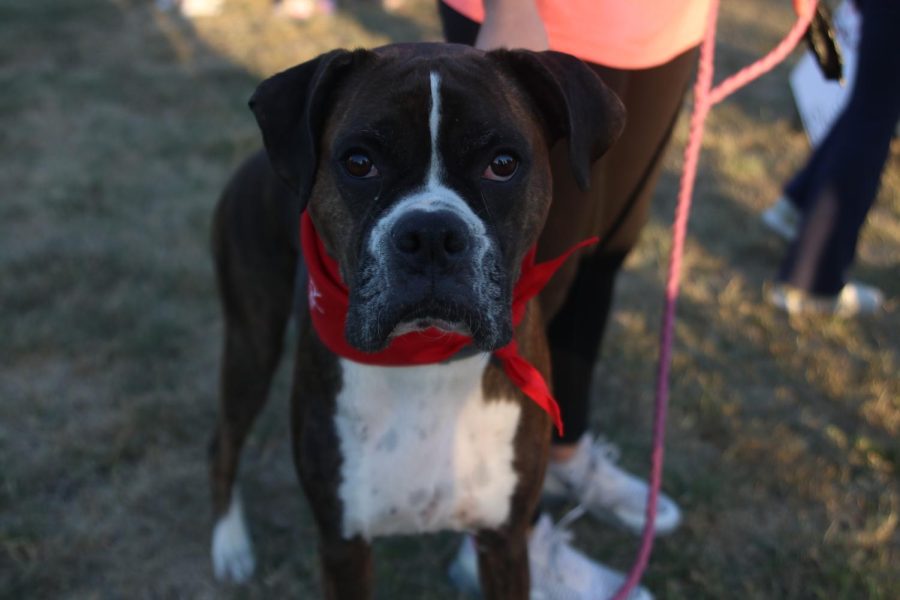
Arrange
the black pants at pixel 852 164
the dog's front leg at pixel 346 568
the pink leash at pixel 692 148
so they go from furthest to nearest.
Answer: the black pants at pixel 852 164
the pink leash at pixel 692 148
the dog's front leg at pixel 346 568

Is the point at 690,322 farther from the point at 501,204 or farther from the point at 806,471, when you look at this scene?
the point at 501,204

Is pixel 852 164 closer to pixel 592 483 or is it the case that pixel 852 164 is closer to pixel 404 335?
pixel 592 483

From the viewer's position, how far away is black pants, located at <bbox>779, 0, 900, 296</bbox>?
3.78 m

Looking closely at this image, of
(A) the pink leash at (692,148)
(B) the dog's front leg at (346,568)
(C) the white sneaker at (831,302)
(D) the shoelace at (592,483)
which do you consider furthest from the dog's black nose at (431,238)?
(C) the white sneaker at (831,302)

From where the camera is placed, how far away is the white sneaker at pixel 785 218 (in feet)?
17.4

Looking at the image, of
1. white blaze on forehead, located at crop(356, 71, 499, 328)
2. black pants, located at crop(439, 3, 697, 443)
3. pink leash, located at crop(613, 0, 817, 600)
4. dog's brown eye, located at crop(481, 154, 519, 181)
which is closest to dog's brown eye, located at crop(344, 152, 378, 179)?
white blaze on forehead, located at crop(356, 71, 499, 328)

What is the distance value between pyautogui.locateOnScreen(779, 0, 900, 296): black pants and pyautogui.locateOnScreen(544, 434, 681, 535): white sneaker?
5.90 ft

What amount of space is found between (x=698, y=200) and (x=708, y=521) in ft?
9.89

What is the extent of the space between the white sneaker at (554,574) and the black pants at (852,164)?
2219mm

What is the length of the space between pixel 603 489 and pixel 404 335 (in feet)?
5.36

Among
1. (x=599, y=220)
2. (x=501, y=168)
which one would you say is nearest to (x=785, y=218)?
(x=599, y=220)

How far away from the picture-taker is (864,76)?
3.97 metres

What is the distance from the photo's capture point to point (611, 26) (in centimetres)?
226

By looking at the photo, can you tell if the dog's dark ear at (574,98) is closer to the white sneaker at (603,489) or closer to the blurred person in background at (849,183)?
the white sneaker at (603,489)
